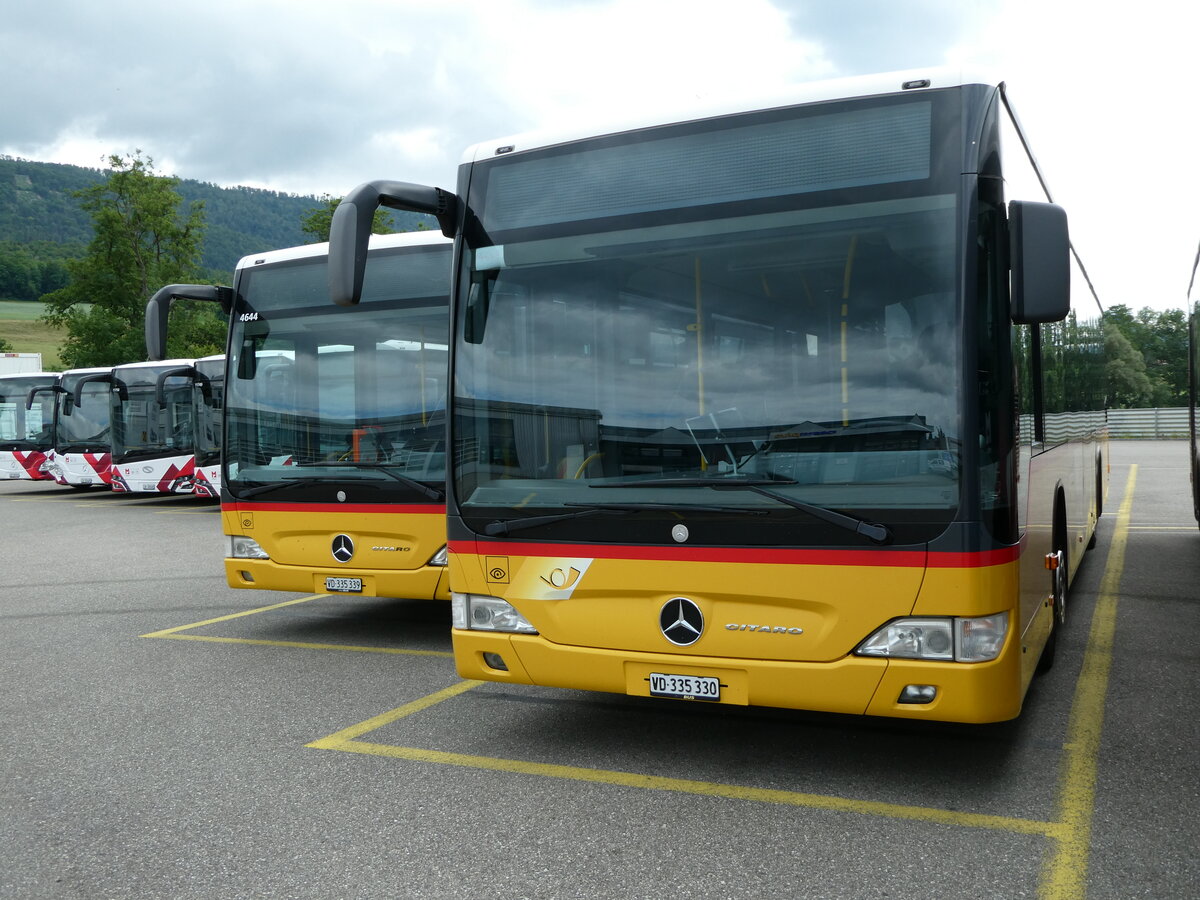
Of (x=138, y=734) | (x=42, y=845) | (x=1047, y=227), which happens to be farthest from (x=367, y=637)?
(x=1047, y=227)

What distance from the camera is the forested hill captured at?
307 ft

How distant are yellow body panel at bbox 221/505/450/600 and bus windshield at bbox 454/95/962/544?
236cm

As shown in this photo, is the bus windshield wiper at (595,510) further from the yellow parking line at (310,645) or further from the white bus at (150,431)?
the white bus at (150,431)

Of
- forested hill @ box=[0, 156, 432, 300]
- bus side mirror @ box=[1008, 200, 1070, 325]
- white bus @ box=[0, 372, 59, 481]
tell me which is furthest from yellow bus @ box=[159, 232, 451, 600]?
forested hill @ box=[0, 156, 432, 300]

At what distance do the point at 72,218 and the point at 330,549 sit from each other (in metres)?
127

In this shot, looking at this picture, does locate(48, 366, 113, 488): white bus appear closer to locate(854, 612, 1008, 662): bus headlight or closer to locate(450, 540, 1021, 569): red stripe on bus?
locate(450, 540, 1021, 569): red stripe on bus

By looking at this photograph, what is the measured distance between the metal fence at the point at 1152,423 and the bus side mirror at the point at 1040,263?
45.2 metres

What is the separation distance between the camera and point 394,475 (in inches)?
286

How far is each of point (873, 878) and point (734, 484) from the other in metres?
1.51

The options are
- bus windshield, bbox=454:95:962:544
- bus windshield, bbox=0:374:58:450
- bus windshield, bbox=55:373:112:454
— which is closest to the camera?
bus windshield, bbox=454:95:962:544

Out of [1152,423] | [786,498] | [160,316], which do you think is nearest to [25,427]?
[160,316]

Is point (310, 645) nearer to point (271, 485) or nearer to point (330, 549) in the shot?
point (330, 549)

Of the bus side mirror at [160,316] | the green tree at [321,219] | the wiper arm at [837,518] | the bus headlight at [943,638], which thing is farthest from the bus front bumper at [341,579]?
the green tree at [321,219]

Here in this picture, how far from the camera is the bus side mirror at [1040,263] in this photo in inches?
155
